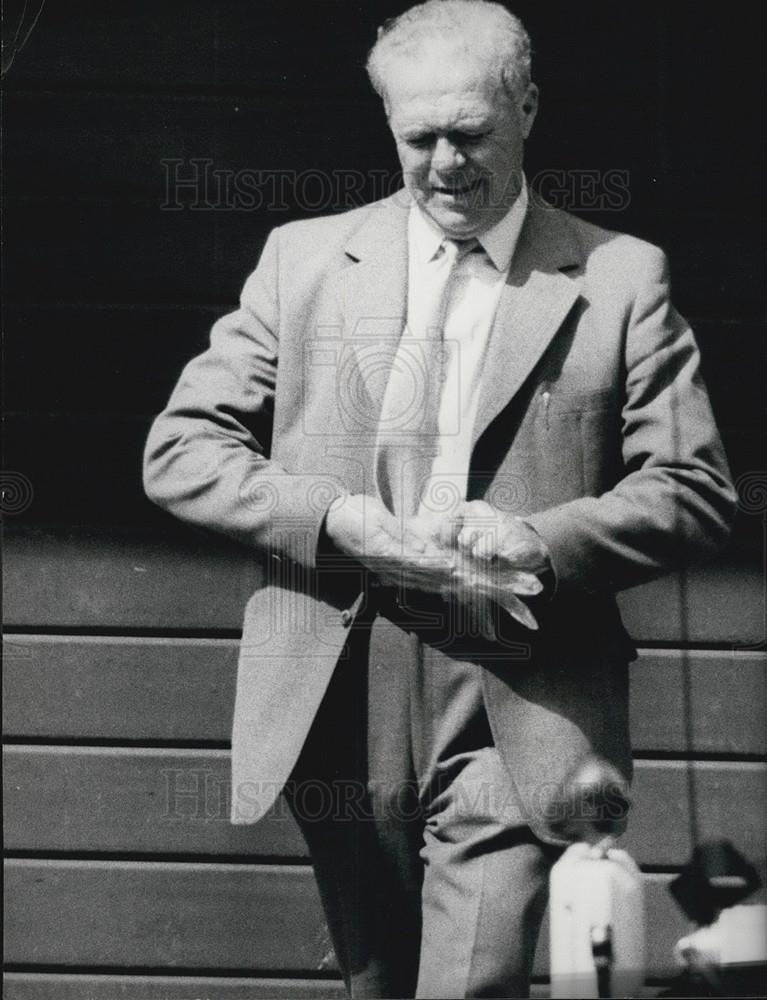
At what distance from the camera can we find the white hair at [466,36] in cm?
454

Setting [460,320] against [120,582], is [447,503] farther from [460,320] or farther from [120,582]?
[120,582]

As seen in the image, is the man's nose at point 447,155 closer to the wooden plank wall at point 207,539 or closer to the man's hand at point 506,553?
the wooden plank wall at point 207,539

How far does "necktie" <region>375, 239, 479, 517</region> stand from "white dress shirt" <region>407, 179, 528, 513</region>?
13 mm

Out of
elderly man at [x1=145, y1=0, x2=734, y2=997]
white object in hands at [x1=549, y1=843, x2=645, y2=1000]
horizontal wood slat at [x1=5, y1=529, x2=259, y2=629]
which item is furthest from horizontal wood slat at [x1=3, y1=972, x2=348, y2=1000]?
horizontal wood slat at [x1=5, y1=529, x2=259, y2=629]

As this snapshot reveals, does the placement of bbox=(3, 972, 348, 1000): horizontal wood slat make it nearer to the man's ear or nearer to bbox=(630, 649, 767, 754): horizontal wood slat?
bbox=(630, 649, 767, 754): horizontal wood slat

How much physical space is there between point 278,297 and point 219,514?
0.56 meters

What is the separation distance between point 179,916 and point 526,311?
177cm

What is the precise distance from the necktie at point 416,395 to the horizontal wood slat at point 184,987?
1276mm

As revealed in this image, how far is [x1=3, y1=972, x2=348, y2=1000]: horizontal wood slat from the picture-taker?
4848 mm

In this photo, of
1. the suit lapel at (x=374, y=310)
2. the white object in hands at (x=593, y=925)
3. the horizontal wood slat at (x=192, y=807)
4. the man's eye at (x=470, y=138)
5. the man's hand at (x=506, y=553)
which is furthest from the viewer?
the horizontal wood slat at (x=192, y=807)

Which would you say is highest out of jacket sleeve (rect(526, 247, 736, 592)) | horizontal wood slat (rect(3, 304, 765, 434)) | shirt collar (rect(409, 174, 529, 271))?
shirt collar (rect(409, 174, 529, 271))

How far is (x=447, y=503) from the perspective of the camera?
14.8ft

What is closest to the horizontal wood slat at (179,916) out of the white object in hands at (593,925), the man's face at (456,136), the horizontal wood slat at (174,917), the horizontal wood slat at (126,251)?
the horizontal wood slat at (174,917)

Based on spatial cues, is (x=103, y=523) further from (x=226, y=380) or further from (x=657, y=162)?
(x=657, y=162)
